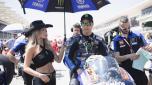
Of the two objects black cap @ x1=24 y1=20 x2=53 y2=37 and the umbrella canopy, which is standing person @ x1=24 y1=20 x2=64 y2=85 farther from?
the umbrella canopy

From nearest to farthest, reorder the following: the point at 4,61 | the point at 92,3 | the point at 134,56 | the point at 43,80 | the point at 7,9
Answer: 1. the point at 4,61
2. the point at 43,80
3. the point at 134,56
4. the point at 92,3
5. the point at 7,9

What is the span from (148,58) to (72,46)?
66.5 inches

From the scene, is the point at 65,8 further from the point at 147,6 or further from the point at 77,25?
the point at 147,6

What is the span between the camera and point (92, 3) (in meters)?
7.53

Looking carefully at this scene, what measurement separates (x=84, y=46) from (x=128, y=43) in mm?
1192

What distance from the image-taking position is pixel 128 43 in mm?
7023

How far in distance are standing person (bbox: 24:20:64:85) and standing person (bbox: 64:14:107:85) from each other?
0.29 m

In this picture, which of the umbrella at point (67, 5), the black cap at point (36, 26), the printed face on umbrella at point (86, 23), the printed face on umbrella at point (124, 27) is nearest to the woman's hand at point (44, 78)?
the black cap at point (36, 26)

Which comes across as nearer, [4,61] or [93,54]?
[4,61]

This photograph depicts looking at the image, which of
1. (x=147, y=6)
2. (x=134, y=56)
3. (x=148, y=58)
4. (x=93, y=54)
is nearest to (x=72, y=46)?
(x=93, y=54)

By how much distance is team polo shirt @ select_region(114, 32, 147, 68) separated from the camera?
7.03 m

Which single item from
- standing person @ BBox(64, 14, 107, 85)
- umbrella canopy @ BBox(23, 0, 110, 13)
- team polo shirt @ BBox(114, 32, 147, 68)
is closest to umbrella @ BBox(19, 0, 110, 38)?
umbrella canopy @ BBox(23, 0, 110, 13)

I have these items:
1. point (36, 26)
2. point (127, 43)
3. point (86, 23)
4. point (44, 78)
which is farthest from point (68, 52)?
point (127, 43)

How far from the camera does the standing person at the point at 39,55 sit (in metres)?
5.66
